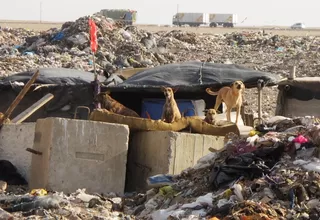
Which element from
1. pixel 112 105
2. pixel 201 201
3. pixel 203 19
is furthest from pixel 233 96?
pixel 203 19

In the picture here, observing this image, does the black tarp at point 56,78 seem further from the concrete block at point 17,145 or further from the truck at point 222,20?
the truck at point 222,20

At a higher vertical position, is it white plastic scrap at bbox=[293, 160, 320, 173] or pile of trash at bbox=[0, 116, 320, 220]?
white plastic scrap at bbox=[293, 160, 320, 173]

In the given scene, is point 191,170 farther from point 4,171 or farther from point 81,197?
point 4,171

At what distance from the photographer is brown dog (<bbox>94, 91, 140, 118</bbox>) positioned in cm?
1195

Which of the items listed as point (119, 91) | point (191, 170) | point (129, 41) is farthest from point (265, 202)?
point (129, 41)

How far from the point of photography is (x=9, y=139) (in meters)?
10.8

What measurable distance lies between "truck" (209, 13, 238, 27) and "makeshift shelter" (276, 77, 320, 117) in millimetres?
61706

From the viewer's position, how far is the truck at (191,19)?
75.1 metres

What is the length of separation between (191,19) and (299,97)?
63.1 m

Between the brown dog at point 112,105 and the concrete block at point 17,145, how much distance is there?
1.69 meters

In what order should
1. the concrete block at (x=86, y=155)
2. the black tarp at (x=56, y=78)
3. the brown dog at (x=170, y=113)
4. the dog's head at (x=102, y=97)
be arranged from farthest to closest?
the black tarp at (x=56, y=78)
the dog's head at (x=102, y=97)
the brown dog at (x=170, y=113)
the concrete block at (x=86, y=155)

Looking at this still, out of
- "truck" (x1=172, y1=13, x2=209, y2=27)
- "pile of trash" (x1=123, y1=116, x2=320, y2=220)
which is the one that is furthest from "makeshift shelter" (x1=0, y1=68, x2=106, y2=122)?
"truck" (x1=172, y1=13, x2=209, y2=27)

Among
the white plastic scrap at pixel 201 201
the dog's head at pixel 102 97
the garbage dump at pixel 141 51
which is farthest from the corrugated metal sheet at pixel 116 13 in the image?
the white plastic scrap at pixel 201 201

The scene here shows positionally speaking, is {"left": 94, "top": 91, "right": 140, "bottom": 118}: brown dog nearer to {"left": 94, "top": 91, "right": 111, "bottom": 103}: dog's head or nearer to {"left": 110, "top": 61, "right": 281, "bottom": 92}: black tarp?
{"left": 94, "top": 91, "right": 111, "bottom": 103}: dog's head
